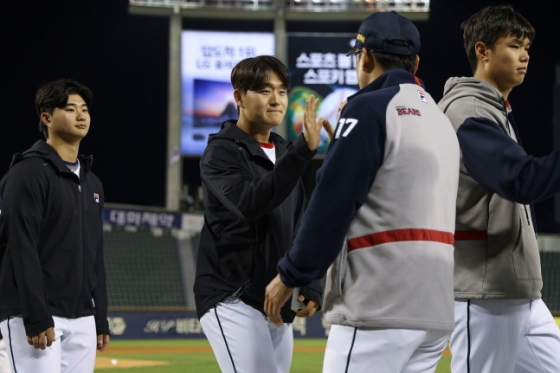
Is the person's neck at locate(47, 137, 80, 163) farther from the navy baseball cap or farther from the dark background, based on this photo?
the dark background

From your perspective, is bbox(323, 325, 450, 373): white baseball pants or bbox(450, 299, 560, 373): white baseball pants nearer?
bbox(323, 325, 450, 373): white baseball pants

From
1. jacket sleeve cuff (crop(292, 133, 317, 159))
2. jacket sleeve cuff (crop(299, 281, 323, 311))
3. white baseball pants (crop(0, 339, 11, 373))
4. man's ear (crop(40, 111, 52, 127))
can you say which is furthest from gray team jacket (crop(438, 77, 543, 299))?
white baseball pants (crop(0, 339, 11, 373))

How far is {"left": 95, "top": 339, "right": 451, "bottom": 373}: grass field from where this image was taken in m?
10.8

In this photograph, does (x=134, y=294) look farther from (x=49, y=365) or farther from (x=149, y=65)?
(x=149, y=65)

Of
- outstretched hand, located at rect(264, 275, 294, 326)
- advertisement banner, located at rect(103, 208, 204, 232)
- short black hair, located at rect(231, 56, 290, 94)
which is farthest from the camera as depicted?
advertisement banner, located at rect(103, 208, 204, 232)

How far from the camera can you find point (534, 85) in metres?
35.7

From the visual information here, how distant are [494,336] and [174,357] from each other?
10070 millimetres

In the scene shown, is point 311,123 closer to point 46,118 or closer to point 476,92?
point 476,92

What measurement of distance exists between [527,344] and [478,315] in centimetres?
32

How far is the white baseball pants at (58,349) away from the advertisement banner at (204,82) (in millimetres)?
17141

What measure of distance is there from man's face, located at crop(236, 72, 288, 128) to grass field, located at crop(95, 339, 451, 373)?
289 inches

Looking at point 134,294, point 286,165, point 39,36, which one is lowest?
point 134,294

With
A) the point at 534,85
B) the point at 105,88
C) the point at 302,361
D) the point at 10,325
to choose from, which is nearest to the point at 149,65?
the point at 105,88

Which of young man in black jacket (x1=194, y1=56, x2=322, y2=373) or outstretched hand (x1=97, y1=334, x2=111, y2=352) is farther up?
young man in black jacket (x1=194, y1=56, x2=322, y2=373)
